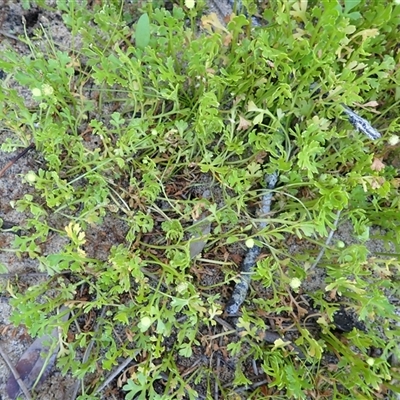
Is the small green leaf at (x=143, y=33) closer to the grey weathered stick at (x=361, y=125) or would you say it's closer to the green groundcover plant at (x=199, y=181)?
the green groundcover plant at (x=199, y=181)

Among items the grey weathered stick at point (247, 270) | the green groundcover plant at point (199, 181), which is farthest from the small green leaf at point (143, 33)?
the grey weathered stick at point (247, 270)

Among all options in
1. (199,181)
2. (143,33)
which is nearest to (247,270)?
Answer: (199,181)

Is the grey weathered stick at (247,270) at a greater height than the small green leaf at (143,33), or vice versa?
the small green leaf at (143,33)

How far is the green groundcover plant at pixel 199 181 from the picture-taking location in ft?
6.22

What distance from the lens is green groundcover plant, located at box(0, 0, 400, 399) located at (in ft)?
6.22

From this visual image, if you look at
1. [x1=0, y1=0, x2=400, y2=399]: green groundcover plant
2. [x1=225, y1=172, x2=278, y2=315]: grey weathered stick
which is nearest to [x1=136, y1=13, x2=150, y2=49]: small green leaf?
[x1=0, y1=0, x2=400, y2=399]: green groundcover plant

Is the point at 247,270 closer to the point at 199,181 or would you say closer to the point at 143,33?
the point at 199,181

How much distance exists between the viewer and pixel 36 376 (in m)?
2.14

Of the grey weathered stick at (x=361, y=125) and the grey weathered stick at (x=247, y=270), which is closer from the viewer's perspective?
the grey weathered stick at (x=361, y=125)

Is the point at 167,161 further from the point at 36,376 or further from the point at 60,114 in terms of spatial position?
the point at 36,376

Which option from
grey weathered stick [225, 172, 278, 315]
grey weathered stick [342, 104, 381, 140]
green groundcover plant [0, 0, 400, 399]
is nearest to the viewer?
green groundcover plant [0, 0, 400, 399]

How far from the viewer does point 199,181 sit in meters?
2.26

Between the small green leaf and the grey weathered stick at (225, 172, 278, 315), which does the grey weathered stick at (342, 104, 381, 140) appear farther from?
the small green leaf

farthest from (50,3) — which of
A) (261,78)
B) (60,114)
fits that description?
(261,78)
